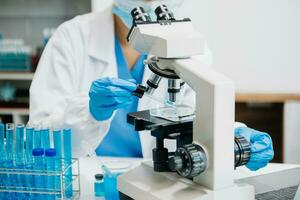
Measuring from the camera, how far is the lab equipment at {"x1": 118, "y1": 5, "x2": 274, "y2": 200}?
71cm

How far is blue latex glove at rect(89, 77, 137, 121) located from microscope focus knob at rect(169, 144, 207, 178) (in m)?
0.27

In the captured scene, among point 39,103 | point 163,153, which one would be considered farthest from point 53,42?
point 163,153

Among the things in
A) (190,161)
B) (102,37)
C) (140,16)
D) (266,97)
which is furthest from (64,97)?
(266,97)

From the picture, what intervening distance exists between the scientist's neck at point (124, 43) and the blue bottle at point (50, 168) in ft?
2.19

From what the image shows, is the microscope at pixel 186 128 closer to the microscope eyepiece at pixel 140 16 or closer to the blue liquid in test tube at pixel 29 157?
the microscope eyepiece at pixel 140 16

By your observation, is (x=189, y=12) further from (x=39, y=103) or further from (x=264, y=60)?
(x=39, y=103)

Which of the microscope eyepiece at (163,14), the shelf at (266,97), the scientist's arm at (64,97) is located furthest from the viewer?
the shelf at (266,97)

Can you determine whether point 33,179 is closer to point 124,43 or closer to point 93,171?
point 93,171

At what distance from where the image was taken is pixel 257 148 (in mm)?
847

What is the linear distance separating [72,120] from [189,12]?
4.59 ft

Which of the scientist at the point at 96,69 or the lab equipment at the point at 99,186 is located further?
the scientist at the point at 96,69

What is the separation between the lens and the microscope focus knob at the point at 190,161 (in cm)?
70

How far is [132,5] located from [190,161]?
775 mm

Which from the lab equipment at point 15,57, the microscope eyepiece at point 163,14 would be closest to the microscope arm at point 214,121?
the microscope eyepiece at point 163,14
